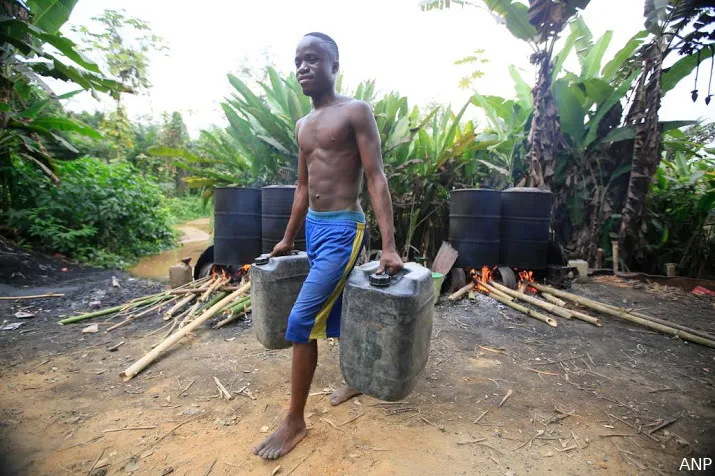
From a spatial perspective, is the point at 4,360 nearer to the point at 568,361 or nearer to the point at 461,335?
the point at 461,335

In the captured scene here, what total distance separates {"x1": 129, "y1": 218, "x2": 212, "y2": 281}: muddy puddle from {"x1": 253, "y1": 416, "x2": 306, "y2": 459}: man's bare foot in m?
4.27

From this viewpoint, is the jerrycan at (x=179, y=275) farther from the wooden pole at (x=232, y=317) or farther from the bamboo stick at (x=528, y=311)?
the bamboo stick at (x=528, y=311)


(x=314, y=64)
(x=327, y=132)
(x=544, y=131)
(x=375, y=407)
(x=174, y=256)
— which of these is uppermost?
(x=544, y=131)

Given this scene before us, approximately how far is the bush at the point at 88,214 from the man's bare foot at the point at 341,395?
597 centimetres

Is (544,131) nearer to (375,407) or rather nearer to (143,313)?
(375,407)

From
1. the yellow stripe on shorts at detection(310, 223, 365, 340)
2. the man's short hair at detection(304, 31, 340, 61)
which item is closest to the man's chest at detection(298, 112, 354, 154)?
the man's short hair at detection(304, 31, 340, 61)

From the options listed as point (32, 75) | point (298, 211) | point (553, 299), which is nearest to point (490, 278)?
point (553, 299)

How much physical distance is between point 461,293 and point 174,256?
626 cm

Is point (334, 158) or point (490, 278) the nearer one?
point (334, 158)

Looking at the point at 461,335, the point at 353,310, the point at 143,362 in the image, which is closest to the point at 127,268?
the point at 143,362

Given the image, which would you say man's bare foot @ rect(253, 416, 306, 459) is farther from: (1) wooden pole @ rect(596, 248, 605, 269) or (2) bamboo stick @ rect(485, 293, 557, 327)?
(1) wooden pole @ rect(596, 248, 605, 269)

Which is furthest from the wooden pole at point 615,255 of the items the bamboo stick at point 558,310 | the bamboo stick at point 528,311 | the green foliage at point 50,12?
the green foliage at point 50,12

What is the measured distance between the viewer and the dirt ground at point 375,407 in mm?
1677

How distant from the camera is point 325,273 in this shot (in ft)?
5.75
